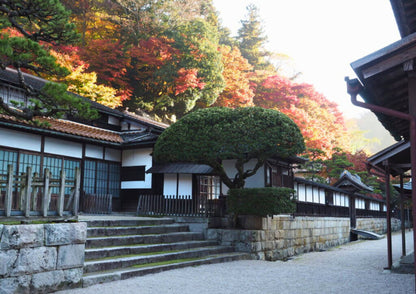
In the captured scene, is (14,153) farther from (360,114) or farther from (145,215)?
(360,114)

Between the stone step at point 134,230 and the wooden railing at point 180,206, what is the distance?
1323 mm

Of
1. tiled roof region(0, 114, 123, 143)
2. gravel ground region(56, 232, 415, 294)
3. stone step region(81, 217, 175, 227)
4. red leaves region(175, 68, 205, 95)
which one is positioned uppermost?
red leaves region(175, 68, 205, 95)

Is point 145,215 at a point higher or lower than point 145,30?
lower

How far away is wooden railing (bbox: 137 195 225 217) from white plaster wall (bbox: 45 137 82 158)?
11.9 ft

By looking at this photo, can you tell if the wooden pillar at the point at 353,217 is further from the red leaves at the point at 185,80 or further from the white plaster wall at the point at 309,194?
the red leaves at the point at 185,80

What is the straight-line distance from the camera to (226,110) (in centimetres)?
1463

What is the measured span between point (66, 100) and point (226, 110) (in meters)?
7.47

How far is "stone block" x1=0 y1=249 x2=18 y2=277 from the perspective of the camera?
6961mm

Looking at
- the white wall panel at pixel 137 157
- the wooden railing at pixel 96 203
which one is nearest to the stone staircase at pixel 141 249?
the wooden railing at pixel 96 203

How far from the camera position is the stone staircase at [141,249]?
9.23 meters

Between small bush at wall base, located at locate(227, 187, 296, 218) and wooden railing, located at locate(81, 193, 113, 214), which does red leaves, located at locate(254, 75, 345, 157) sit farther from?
small bush at wall base, located at locate(227, 187, 296, 218)

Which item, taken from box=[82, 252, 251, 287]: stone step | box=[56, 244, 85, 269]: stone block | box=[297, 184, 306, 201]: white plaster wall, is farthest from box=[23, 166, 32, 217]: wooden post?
box=[297, 184, 306, 201]: white plaster wall

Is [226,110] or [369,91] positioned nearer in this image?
[369,91]

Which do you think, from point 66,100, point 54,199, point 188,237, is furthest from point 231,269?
point 66,100
